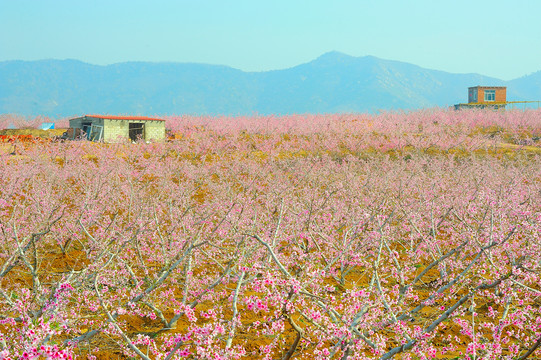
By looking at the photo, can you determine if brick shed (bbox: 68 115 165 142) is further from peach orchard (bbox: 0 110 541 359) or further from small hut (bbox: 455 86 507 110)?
small hut (bbox: 455 86 507 110)

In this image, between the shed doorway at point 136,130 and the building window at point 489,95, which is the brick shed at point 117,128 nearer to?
the shed doorway at point 136,130

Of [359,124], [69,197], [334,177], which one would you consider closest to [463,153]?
[359,124]

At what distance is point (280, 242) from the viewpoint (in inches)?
469

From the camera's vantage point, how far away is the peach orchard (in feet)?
16.7

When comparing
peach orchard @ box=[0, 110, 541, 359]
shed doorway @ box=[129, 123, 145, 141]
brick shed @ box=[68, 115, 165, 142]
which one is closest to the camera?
peach orchard @ box=[0, 110, 541, 359]

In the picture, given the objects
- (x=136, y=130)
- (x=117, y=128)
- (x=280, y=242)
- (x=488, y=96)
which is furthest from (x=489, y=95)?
(x=280, y=242)

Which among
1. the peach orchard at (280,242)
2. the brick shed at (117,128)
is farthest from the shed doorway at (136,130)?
the peach orchard at (280,242)

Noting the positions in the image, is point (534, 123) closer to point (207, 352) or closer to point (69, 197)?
point (69, 197)

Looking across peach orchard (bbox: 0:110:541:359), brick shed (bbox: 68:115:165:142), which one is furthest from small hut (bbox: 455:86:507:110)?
brick shed (bbox: 68:115:165:142)

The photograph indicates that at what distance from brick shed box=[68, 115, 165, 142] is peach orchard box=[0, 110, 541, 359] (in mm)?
2430

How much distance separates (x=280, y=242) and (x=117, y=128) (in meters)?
25.3

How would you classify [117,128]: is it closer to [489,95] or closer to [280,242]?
[280,242]

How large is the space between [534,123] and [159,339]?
42.1 m

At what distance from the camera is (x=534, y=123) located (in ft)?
133
